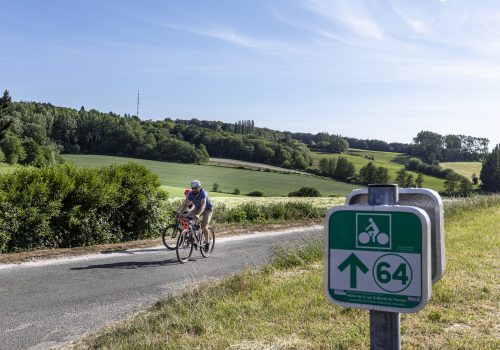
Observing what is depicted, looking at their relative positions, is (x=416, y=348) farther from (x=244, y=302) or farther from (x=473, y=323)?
(x=244, y=302)

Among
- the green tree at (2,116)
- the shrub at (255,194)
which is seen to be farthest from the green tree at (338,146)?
the green tree at (2,116)

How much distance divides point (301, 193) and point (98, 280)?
51757 millimetres

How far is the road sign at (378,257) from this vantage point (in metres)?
1.92

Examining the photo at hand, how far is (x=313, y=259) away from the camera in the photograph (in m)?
8.92

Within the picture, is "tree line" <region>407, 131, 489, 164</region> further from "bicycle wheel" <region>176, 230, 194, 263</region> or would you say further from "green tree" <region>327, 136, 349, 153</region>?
"bicycle wheel" <region>176, 230, 194, 263</region>

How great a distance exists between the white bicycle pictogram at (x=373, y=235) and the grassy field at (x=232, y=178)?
56.8m

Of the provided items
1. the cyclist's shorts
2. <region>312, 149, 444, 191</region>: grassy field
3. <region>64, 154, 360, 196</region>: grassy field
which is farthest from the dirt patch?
<region>312, 149, 444, 191</region>: grassy field

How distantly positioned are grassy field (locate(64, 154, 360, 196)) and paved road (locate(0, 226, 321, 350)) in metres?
46.8

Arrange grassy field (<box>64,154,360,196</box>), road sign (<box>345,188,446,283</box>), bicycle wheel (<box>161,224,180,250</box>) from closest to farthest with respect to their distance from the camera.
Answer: road sign (<box>345,188,446,283</box>), bicycle wheel (<box>161,224,180,250</box>), grassy field (<box>64,154,360,196</box>)

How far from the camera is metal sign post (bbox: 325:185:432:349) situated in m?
1.92

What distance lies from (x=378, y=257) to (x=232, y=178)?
6877cm

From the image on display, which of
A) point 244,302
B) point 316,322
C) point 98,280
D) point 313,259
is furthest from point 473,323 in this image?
point 98,280

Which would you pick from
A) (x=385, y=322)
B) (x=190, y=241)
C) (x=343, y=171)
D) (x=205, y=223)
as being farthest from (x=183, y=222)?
(x=343, y=171)

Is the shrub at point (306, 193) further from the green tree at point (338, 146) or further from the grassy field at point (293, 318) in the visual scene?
the grassy field at point (293, 318)
